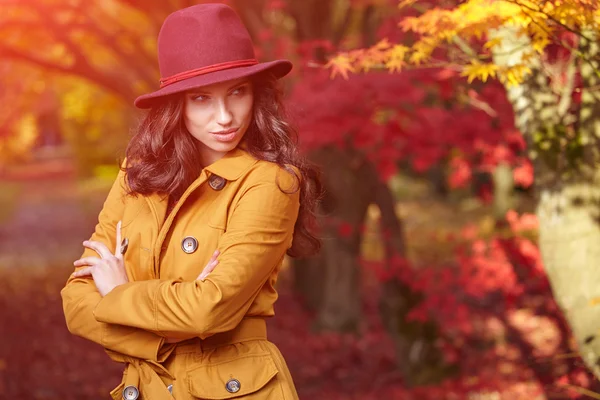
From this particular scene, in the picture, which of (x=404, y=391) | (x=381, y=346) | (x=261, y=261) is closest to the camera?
(x=261, y=261)

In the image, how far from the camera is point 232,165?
2.64 m

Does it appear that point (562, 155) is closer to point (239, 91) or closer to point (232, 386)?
point (239, 91)

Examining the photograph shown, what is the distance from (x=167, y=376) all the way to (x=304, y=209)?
27.8 inches

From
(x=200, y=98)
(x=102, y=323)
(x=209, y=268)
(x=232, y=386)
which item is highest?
(x=200, y=98)

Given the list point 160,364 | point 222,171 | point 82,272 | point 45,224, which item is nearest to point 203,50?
point 222,171

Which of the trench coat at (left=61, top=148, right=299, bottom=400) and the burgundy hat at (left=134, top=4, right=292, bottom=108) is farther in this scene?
the burgundy hat at (left=134, top=4, right=292, bottom=108)

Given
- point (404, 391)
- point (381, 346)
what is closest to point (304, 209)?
point (404, 391)

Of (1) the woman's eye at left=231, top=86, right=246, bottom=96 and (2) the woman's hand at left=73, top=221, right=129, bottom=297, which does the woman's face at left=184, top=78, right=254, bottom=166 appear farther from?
(2) the woman's hand at left=73, top=221, right=129, bottom=297

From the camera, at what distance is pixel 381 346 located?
10.9m

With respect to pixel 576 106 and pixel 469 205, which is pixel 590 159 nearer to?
pixel 576 106

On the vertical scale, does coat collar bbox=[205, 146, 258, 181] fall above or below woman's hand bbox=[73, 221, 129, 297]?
above

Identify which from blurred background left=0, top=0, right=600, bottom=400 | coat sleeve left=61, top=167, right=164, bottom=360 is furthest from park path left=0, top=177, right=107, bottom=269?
coat sleeve left=61, top=167, right=164, bottom=360

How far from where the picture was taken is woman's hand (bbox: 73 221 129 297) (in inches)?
101

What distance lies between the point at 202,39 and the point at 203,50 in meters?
0.03
